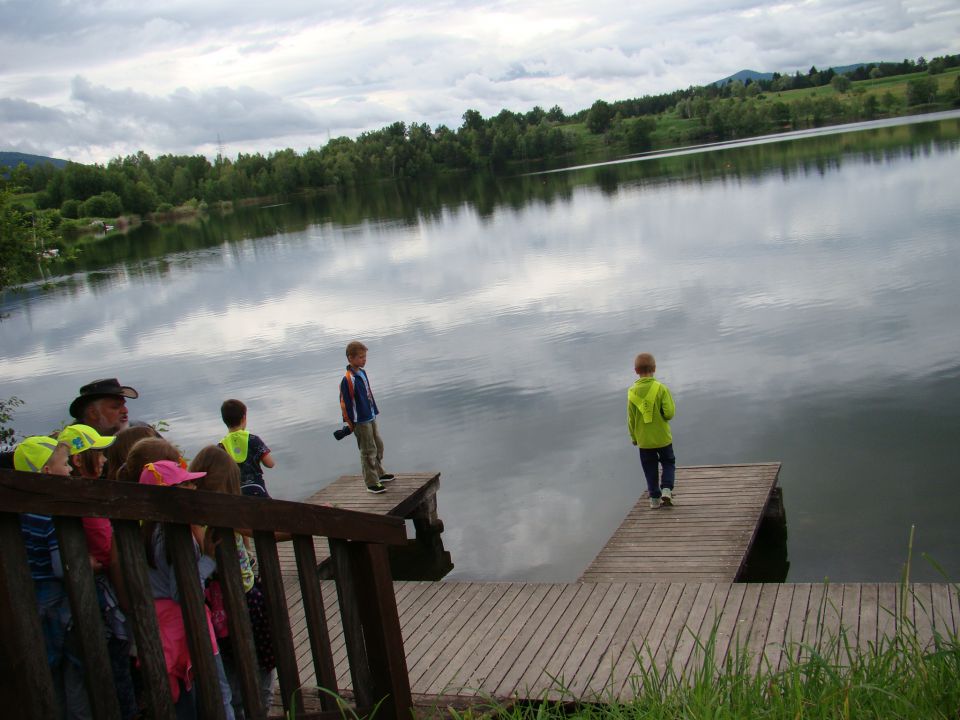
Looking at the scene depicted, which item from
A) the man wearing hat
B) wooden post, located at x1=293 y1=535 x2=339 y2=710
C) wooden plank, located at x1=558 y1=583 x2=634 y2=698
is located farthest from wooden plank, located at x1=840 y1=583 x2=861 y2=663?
the man wearing hat

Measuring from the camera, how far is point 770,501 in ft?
28.8

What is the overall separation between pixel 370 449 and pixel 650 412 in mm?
3158

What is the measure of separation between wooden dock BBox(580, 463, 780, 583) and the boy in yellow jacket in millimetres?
216

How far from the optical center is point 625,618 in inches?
234

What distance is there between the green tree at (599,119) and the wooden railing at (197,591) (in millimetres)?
149061

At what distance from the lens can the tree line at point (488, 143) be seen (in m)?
114

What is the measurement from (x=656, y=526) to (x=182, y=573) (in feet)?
19.5

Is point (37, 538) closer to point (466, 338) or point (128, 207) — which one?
point (466, 338)

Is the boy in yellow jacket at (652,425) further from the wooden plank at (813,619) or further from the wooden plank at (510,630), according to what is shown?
the wooden plank at (813,619)

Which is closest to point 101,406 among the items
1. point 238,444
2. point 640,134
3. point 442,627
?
point 238,444

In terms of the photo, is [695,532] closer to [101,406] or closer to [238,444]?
[238,444]

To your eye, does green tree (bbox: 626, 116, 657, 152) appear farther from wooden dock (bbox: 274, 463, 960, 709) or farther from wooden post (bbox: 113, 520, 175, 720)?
wooden post (bbox: 113, 520, 175, 720)

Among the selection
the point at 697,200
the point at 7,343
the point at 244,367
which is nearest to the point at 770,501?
the point at 244,367

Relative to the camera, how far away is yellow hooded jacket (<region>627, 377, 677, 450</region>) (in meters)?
7.94
